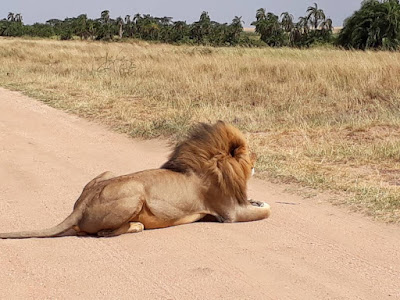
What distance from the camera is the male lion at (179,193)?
505cm

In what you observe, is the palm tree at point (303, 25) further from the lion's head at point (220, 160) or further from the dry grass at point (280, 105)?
the lion's head at point (220, 160)

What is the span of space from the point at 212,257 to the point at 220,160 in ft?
3.37

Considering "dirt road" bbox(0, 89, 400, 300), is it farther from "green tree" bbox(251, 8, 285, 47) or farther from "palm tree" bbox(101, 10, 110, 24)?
"palm tree" bbox(101, 10, 110, 24)

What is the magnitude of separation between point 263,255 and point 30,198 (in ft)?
9.23

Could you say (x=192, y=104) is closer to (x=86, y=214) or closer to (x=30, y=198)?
(x=30, y=198)

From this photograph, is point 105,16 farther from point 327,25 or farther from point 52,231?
point 52,231

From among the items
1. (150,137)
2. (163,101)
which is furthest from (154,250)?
(163,101)

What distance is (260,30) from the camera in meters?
64.4

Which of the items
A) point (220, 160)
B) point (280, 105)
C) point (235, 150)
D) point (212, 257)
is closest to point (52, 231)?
point (212, 257)

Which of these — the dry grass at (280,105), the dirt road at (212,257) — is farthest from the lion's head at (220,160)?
the dry grass at (280,105)

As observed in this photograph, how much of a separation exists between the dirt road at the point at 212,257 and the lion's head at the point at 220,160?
0.36 meters

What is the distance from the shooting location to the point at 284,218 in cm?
568

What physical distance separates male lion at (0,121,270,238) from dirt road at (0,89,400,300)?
10 centimetres

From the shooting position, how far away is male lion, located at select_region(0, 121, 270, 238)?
5051 mm
